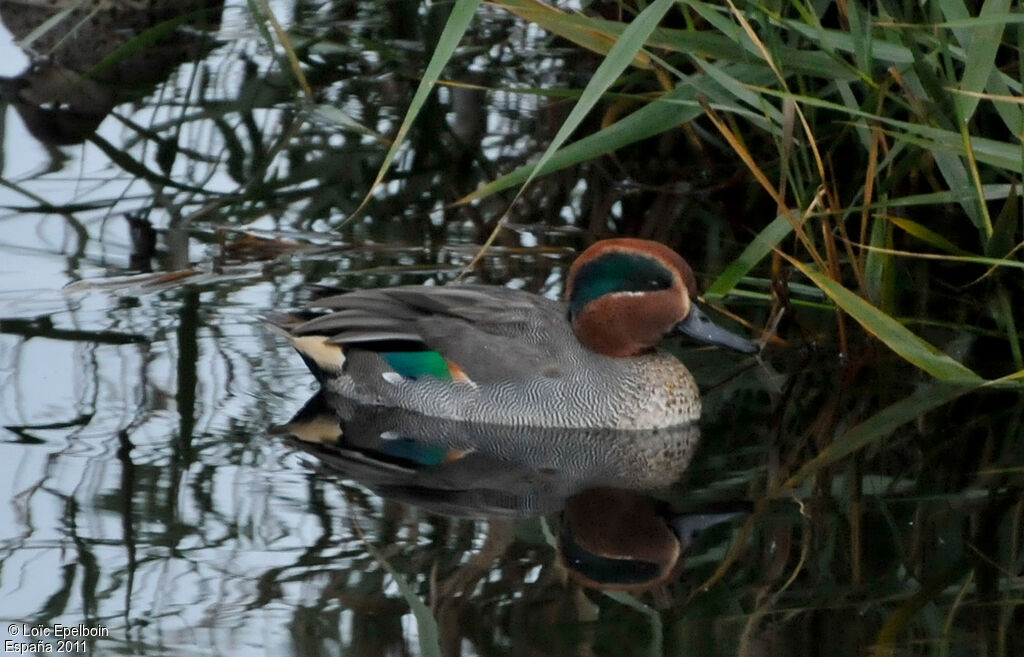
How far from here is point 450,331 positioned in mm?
5652

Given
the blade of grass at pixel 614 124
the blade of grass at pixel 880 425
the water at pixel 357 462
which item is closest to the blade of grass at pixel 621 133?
the blade of grass at pixel 614 124

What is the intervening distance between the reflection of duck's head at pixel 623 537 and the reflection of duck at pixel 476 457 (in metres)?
0.11

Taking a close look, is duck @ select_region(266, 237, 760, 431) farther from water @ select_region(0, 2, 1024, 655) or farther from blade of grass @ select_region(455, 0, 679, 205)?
blade of grass @ select_region(455, 0, 679, 205)

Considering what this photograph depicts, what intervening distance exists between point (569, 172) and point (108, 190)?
216cm

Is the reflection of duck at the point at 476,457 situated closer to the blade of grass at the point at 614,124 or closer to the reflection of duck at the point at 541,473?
the reflection of duck at the point at 541,473

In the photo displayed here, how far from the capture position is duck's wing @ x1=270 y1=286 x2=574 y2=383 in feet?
18.4

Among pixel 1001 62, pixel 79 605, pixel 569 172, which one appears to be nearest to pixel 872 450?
pixel 1001 62

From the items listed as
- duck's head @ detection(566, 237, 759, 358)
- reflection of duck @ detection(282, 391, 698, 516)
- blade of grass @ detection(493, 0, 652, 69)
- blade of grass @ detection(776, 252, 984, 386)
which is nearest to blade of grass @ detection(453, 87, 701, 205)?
blade of grass @ detection(493, 0, 652, 69)

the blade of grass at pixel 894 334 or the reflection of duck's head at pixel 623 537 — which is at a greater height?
the blade of grass at pixel 894 334

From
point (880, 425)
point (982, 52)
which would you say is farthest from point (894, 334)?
point (982, 52)

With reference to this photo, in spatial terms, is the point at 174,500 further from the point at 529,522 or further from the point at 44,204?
the point at 44,204

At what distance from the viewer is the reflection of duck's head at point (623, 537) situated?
173 inches

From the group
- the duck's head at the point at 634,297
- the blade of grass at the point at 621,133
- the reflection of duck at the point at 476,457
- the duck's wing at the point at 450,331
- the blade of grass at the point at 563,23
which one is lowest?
the reflection of duck at the point at 476,457

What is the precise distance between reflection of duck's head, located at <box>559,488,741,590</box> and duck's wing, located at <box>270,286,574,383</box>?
0.77 meters
